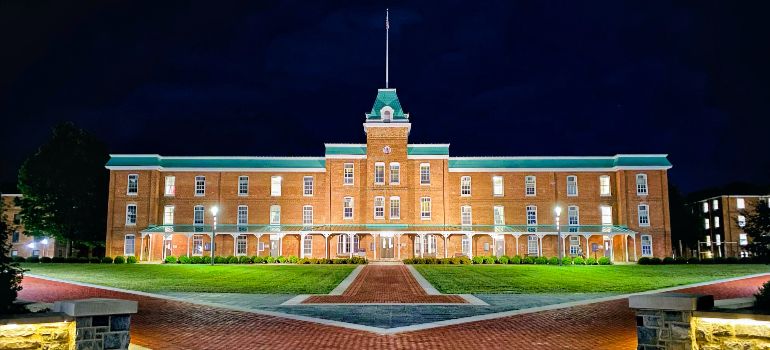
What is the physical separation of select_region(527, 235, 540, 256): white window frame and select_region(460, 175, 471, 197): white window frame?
6453mm

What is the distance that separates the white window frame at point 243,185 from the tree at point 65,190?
13.3 meters

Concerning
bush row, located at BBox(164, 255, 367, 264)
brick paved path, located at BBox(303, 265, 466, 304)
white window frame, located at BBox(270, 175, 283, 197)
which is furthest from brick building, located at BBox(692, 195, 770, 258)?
brick paved path, located at BBox(303, 265, 466, 304)

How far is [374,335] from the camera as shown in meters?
12.1

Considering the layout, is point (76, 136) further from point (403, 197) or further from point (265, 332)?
point (265, 332)

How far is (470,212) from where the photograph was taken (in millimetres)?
54062

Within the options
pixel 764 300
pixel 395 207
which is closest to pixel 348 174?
pixel 395 207

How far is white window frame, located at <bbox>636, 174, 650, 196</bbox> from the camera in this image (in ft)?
176

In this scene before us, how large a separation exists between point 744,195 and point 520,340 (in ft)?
234

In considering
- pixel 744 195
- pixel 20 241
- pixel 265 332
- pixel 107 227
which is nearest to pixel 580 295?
pixel 265 332

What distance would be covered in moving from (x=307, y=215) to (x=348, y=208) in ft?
12.3

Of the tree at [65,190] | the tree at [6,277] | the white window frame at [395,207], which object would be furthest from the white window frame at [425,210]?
the tree at [6,277]

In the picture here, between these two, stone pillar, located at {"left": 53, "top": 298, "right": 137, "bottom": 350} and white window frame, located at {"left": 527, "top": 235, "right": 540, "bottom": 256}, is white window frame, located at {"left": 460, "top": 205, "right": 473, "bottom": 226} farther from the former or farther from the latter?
stone pillar, located at {"left": 53, "top": 298, "right": 137, "bottom": 350}

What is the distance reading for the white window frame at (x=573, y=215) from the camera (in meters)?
54.1

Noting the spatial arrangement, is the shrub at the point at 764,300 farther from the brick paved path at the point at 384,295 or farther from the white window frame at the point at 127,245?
the white window frame at the point at 127,245
